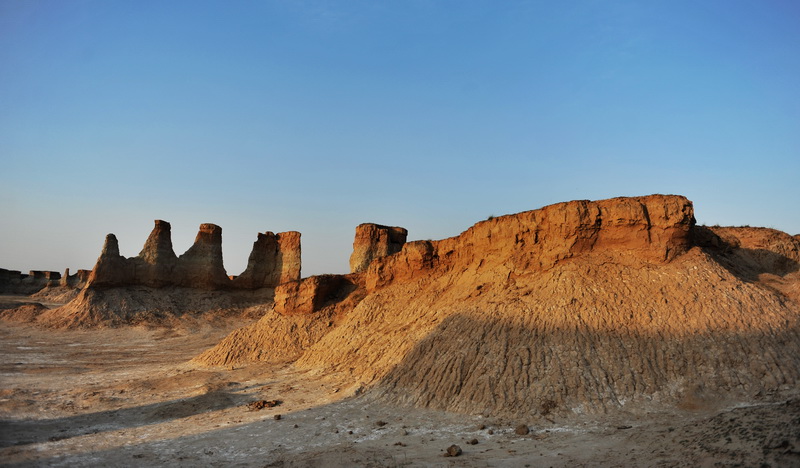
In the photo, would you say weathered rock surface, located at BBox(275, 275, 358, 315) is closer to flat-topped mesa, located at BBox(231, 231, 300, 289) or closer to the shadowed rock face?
flat-topped mesa, located at BBox(231, 231, 300, 289)

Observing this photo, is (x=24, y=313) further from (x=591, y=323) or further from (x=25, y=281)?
(x=591, y=323)

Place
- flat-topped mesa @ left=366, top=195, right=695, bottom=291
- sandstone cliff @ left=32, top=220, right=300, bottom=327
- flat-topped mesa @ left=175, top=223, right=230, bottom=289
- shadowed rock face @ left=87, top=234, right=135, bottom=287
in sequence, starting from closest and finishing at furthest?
flat-topped mesa @ left=366, top=195, right=695, bottom=291, sandstone cliff @ left=32, top=220, right=300, bottom=327, shadowed rock face @ left=87, top=234, right=135, bottom=287, flat-topped mesa @ left=175, top=223, right=230, bottom=289

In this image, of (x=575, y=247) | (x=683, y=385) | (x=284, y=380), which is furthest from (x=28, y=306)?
(x=683, y=385)

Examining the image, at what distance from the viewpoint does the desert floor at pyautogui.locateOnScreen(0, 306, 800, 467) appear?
7.82 m

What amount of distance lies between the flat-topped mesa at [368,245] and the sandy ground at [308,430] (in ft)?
42.1

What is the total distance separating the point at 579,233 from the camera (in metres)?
15.4

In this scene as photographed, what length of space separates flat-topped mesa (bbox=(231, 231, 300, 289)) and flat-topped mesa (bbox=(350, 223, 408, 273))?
395 inches

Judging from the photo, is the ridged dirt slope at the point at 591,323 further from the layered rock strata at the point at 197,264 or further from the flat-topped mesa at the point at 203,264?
the flat-topped mesa at the point at 203,264

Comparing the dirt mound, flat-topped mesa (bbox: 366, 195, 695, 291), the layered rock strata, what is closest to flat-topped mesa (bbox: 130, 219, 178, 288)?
the layered rock strata

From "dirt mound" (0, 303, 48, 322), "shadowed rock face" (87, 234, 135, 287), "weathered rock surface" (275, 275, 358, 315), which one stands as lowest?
"dirt mound" (0, 303, 48, 322)

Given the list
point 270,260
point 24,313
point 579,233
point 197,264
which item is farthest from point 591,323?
point 24,313

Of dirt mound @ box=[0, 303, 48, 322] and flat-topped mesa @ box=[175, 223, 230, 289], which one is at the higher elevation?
flat-topped mesa @ box=[175, 223, 230, 289]

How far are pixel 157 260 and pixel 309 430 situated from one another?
31268 millimetres

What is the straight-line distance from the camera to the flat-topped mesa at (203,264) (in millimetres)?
39719
